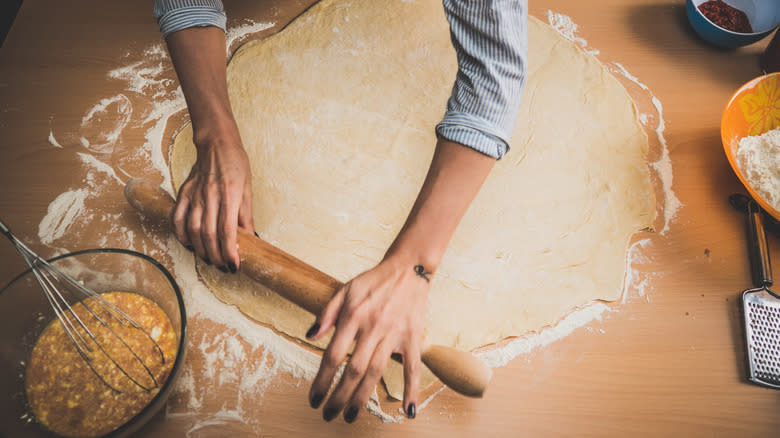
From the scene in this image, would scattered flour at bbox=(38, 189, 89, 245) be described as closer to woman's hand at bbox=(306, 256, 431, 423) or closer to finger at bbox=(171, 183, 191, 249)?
finger at bbox=(171, 183, 191, 249)

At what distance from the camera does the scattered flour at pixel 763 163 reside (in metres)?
0.91

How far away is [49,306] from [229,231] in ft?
1.21

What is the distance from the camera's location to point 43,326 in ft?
2.50

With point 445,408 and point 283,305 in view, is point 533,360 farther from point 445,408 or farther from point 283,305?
point 283,305

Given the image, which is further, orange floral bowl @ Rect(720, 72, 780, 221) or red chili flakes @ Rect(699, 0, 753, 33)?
Answer: red chili flakes @ Rect(699, 0, 753, 33)

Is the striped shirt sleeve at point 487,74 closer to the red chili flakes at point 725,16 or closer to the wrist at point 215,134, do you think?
the wrist at point 215,134

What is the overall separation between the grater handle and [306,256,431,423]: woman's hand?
728 mm

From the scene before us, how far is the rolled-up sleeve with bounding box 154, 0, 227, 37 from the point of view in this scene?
907 millimetres

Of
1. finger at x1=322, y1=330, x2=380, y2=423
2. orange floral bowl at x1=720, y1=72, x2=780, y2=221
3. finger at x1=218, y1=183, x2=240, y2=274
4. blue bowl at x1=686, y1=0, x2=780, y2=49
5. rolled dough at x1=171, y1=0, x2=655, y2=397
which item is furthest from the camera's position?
blue bowl at x1=686, y1=0, x2=780, y2=49

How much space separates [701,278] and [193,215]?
3.47 feet

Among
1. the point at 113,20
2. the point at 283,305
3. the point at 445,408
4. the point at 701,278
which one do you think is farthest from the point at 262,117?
the point at 701,278

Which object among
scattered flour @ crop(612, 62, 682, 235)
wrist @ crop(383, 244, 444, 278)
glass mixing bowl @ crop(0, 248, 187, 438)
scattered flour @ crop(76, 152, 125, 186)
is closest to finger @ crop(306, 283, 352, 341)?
wrist @ crop(383, 244, 444, 278)

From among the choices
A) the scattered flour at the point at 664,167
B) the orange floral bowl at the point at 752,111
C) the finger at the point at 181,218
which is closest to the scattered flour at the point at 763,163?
the orange floral bowl at the point at 752,111

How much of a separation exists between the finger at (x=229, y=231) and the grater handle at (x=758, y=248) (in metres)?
1.06
